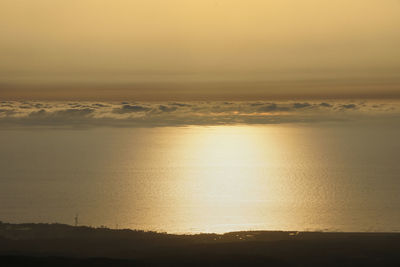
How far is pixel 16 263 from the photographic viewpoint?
77.3 ft

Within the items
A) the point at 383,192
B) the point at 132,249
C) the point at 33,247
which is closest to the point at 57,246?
the point at 33,247

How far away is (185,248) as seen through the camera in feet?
97.2

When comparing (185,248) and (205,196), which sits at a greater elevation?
(205,196)

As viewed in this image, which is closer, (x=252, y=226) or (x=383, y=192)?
(x=252, y=226)

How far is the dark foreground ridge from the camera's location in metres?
24.9

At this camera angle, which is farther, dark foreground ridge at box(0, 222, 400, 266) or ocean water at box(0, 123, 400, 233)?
ocean water at box(0, 123, 400, 233)

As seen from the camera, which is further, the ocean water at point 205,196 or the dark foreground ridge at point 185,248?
the ocean water at point 205,196

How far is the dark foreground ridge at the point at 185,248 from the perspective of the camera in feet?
81.7

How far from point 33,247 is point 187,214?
68573 mm

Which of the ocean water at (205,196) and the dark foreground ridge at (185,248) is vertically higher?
the ocean water at (205,196)

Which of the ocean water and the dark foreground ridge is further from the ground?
the ocean water

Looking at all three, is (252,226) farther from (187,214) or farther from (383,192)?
(383,192)

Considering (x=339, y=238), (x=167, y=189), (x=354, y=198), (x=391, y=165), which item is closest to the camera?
(x=339, y=238)

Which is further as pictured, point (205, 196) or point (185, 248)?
point (205, 196)
